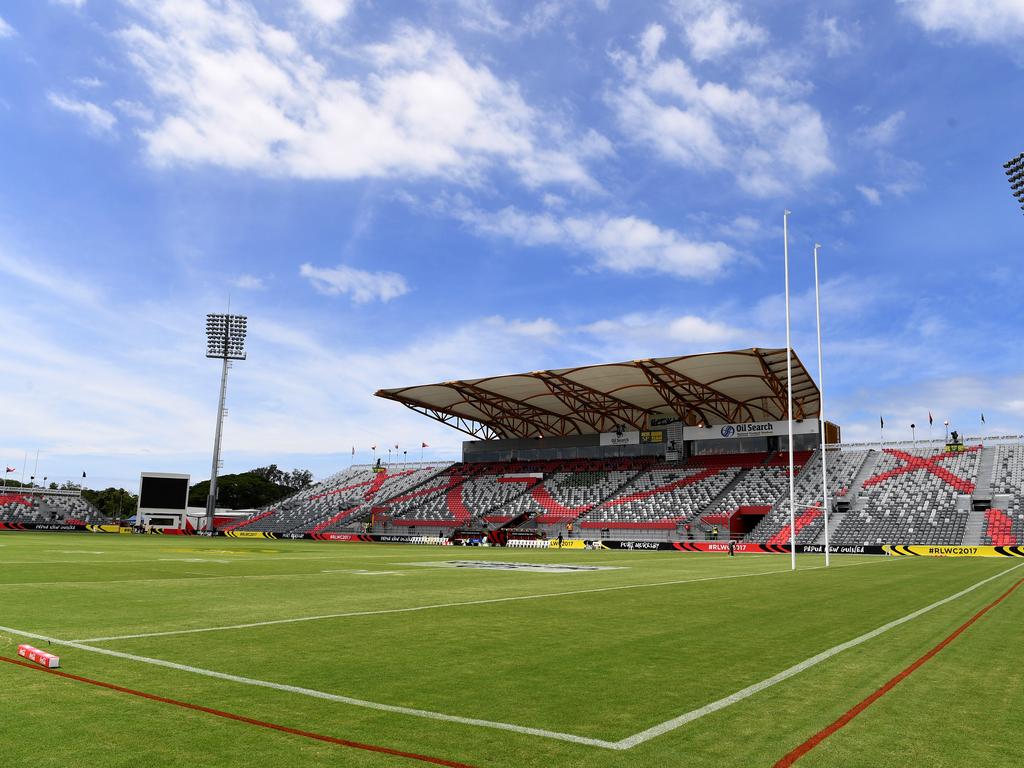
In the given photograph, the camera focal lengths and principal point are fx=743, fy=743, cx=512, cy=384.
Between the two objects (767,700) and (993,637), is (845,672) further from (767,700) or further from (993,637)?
(993,637)

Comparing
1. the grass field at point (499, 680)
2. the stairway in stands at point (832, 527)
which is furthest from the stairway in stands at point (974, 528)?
the grass field at point (499, 680)

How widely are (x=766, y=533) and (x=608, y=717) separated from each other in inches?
2142

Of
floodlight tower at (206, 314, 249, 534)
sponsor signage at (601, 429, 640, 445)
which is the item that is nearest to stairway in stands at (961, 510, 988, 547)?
sponsor signage at (601, 429, 640, 445)

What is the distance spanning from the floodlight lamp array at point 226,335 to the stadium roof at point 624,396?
19059 millimetres

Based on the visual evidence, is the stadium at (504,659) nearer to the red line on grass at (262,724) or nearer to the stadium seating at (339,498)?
the red line on grass at (262,724)

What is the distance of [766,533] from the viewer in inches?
2219

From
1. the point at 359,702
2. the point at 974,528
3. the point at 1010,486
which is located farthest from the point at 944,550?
the point at 359,702

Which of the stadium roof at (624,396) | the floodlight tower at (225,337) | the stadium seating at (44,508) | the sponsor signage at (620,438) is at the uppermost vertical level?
the floodlight tower at (225,337)

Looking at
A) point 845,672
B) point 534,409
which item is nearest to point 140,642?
point 845,672

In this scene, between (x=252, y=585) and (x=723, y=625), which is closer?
(x=723, y=625)

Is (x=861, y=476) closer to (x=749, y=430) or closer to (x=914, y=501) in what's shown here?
(x=914, y=501)

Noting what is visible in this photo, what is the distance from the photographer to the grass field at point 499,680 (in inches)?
202

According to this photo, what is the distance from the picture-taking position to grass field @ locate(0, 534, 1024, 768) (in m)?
5.13

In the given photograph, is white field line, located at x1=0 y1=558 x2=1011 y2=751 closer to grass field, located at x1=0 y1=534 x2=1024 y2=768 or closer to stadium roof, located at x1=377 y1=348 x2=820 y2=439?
grass field, located at x1=0 y1=534 x2=1024 y2=768
